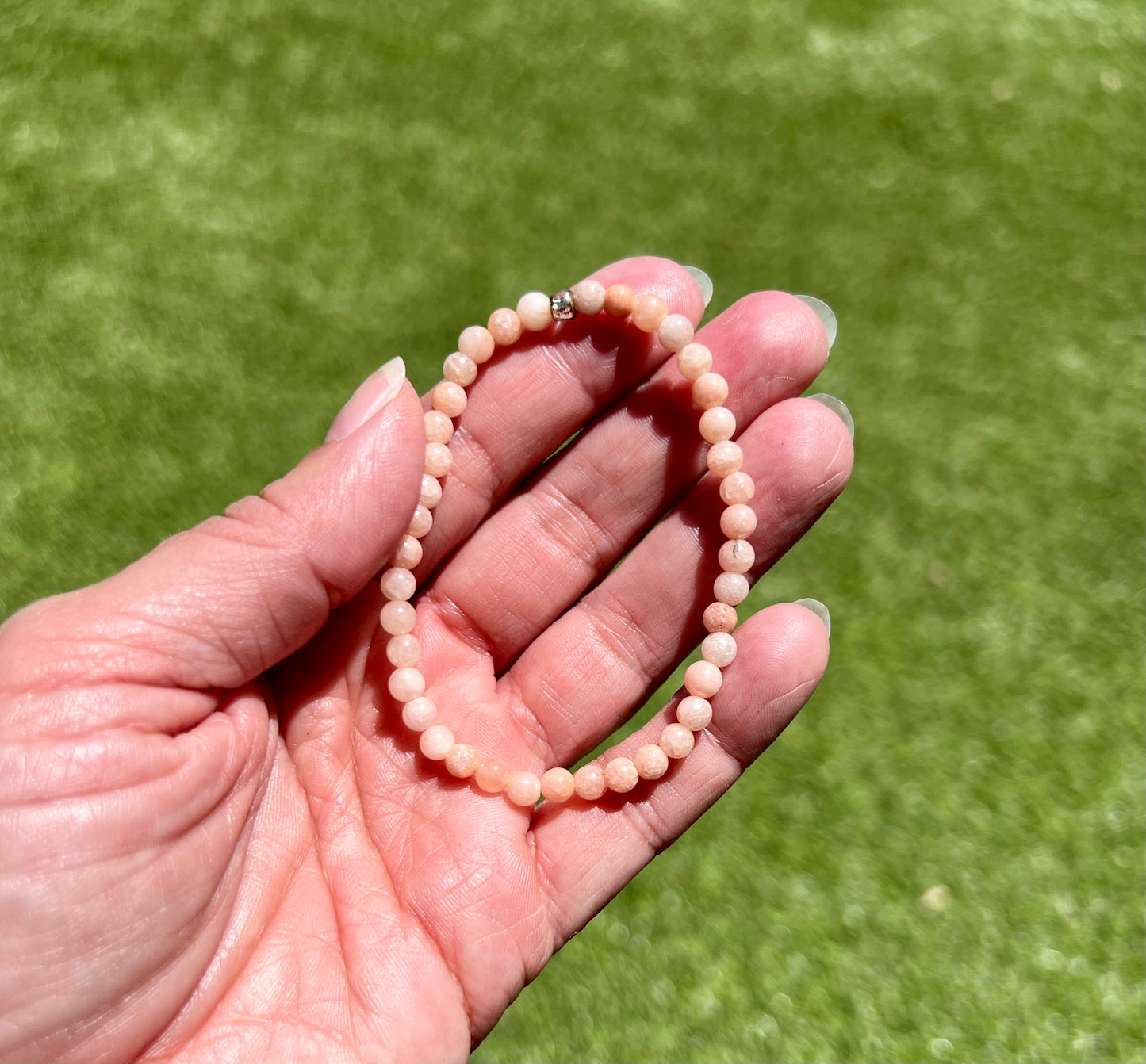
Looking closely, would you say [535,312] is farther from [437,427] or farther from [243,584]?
[243,584]

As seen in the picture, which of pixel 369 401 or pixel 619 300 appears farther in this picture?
pixel 619 300

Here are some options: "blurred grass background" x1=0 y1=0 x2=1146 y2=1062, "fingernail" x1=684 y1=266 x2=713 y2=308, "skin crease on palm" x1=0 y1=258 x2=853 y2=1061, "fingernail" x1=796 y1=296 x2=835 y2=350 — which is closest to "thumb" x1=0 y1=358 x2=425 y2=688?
"skin crease on palm" x1=0 y1=258 x2=853 y2=1061

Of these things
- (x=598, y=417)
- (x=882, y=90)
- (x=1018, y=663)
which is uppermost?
(x=598, y=417)

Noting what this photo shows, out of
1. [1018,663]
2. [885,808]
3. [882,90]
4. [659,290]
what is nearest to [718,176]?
[882,90]

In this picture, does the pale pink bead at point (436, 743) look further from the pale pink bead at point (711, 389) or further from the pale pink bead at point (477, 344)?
the pale pink bead at point (711, 389)

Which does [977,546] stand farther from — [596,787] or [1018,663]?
[596,787]

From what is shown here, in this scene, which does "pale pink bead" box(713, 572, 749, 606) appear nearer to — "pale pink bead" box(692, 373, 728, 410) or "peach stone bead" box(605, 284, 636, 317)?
"pale pink bead" box(692, 373, 728, 410)

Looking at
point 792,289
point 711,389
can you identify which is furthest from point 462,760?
point 792,289
